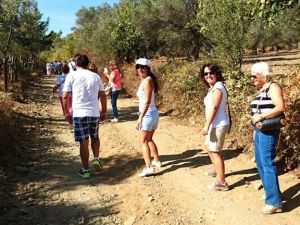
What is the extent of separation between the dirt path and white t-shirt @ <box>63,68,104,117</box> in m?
1.14

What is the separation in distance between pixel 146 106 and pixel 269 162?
2.23 m

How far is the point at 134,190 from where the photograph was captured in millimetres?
6422

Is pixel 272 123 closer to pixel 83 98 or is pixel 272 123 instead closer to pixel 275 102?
pixel 275 102

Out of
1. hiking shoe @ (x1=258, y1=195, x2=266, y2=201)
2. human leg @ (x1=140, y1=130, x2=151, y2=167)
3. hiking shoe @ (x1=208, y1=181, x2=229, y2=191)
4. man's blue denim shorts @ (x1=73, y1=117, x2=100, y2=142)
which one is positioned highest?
man's blue denim shorts @ (x1=73, y1=117, x2=100, y2=142)

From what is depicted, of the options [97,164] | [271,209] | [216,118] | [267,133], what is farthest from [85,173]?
[267,133]

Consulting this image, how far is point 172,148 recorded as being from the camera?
8.85 m

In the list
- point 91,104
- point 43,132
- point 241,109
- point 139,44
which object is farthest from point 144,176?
point 139,44

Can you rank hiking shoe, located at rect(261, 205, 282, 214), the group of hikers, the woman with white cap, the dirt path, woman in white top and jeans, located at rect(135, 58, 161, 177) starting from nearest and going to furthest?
1. the woman with white cap
2. the group of hikers
3. hiking shoe, located at rect(261, 205, 282, 214)
4. the dirt path
5. woman in white top and jeans, located at rect(135, 58, 161, 177)

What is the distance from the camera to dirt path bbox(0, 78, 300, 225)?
5477 mm

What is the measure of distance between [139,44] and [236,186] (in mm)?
25479

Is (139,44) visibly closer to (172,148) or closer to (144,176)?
(172,148)

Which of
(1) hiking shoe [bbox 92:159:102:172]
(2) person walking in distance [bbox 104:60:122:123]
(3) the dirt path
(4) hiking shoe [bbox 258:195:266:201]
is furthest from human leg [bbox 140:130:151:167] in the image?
(2) person walking in distance [bbox 104:60:122:123]

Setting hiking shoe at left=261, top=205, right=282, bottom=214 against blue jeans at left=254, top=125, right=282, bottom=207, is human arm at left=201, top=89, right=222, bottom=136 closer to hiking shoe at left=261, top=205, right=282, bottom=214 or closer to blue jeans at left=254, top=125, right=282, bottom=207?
blue jeans at left=254, top=125, right=282, bottom=207

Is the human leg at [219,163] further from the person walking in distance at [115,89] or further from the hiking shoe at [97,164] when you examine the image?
the person walking in distance at [115,89]
